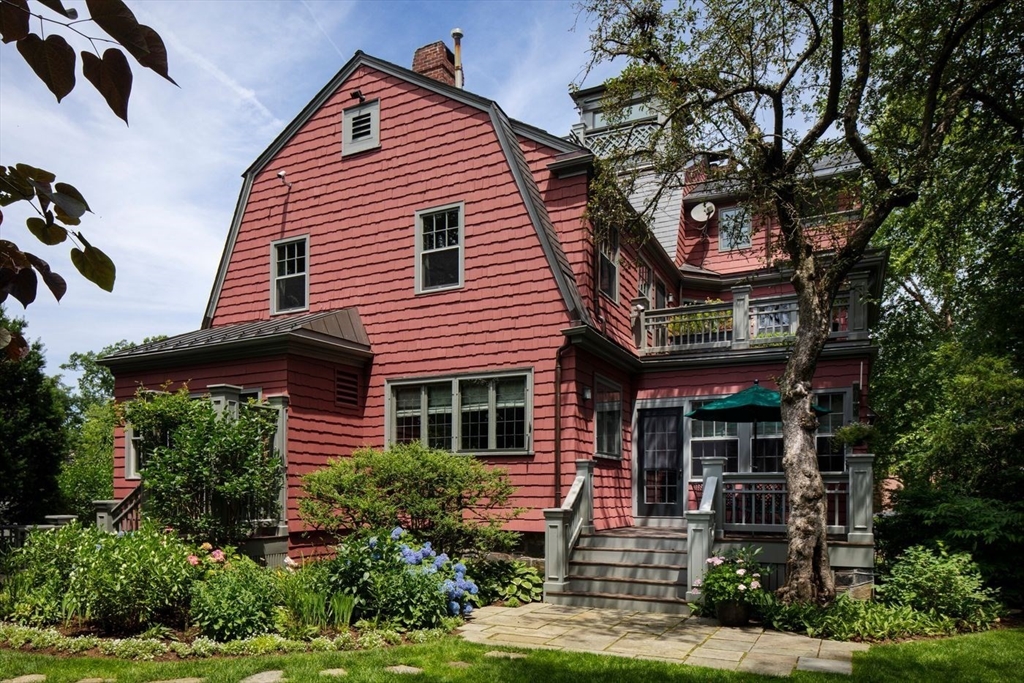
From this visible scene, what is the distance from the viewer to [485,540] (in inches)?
408

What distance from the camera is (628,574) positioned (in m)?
10.5

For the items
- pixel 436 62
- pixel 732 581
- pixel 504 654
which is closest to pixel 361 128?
pixel 436 62

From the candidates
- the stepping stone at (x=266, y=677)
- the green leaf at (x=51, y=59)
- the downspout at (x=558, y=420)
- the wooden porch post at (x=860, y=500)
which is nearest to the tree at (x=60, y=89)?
the green leaf at (x=51, y=59)

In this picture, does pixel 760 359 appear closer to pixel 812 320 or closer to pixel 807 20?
pixel 812 320

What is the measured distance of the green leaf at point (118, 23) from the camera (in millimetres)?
1362

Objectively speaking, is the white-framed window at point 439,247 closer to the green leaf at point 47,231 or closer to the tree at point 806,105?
the tree at point 806,105

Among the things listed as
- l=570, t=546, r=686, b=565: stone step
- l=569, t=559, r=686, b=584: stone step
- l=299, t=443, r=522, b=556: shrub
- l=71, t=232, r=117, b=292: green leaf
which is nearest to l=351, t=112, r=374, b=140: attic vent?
l=299, t=443, r=522, b=556: shrub

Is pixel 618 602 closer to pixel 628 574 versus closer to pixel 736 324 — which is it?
pixel 628 574

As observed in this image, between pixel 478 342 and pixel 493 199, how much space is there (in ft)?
7.74

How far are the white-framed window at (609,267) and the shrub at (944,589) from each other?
6062mm

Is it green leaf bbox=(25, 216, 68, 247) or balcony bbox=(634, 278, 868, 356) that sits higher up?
balcony bbox=(634, 278, 868, 356)

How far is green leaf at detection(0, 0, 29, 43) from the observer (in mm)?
1439

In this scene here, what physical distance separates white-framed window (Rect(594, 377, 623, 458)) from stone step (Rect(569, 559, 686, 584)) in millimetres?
2125

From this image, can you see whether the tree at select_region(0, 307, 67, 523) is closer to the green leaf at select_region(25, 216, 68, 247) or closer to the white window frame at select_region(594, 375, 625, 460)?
the white window frame at select_region(594, 375, 625, 460)
